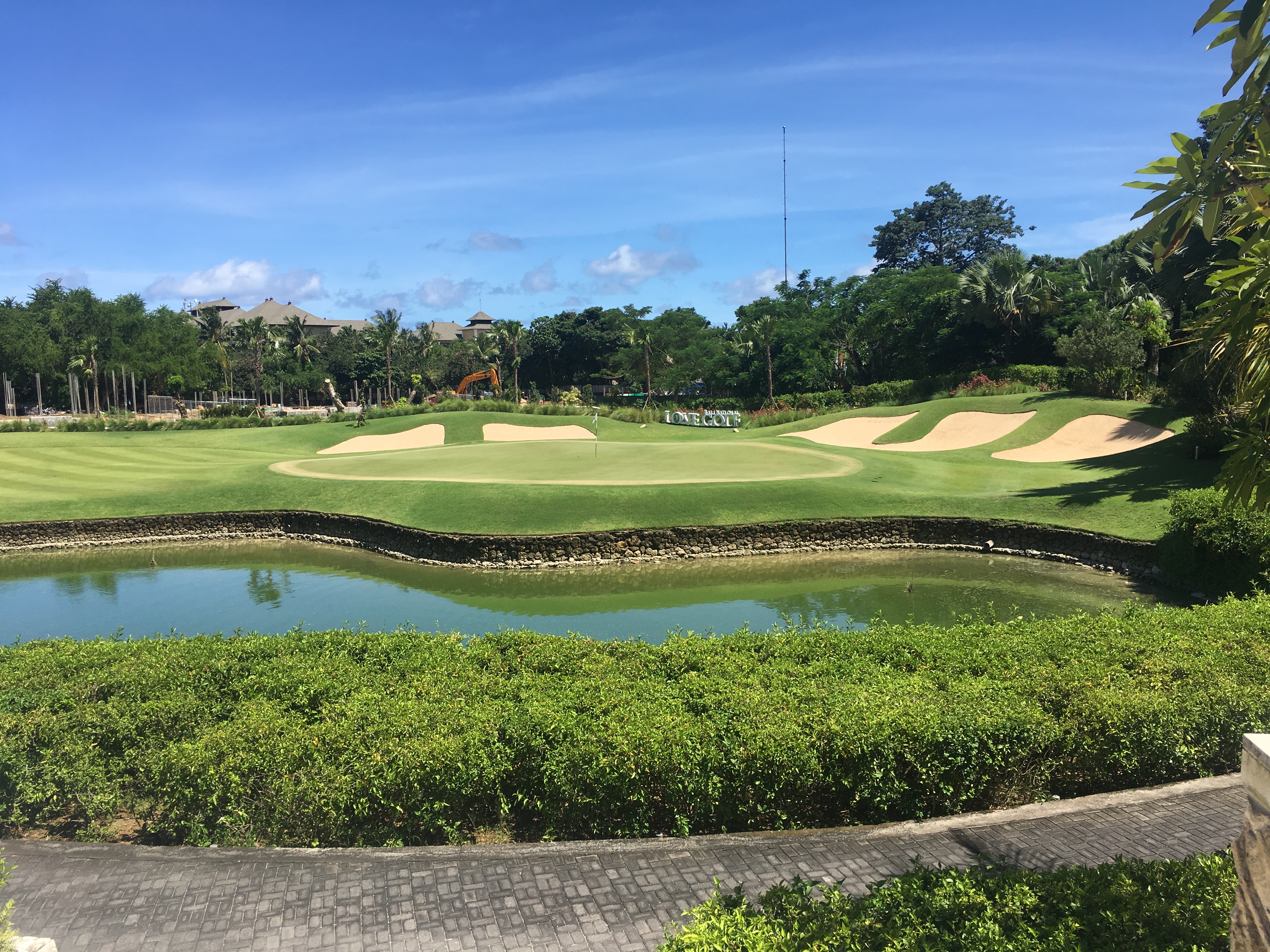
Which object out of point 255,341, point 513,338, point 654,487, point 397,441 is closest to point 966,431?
point 654,487

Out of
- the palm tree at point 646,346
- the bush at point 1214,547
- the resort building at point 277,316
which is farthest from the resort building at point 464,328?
the bush at point 1214,547

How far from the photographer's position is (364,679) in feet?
27.9

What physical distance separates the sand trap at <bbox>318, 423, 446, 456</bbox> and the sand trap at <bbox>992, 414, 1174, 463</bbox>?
27.7m

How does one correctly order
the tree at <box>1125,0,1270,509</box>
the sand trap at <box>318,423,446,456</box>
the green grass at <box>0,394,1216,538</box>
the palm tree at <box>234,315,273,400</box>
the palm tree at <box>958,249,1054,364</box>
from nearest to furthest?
1. the tree at <box>1125,0,1270,509</box>
2. the green grass at <box>0,394,1216,538</box>
3. the sand trap at <box>318,423,446,456</box>
4. the palm tree at <box>958,249,1054,364</box>
5. the palm tree at <box>234,315,273,400</box>

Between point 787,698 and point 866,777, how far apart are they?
3.42 ft

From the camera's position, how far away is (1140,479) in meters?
23.5

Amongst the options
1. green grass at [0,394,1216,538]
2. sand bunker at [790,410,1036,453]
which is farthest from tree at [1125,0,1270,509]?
sand bunker at [790,410,1036,453]

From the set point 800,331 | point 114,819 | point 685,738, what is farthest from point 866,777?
point 800,331

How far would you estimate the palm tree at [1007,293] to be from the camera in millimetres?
46188

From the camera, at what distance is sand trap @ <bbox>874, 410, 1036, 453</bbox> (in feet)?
115

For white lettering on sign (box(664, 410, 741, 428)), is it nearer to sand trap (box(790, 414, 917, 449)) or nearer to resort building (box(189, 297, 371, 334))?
sand trap (box(790, 414, 917, 449))

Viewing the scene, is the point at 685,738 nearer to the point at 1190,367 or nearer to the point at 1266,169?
the point at 1266,169

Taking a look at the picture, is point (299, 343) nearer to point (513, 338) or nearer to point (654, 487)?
point (513, 338)

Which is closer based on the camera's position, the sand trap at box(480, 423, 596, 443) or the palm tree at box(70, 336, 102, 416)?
the sand trap at box(480, 423, 596, 443)
